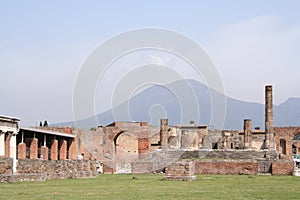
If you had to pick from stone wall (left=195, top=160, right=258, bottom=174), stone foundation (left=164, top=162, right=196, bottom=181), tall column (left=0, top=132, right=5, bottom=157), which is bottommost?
stone wall (left=195, top=160, right=258, bottom=174)

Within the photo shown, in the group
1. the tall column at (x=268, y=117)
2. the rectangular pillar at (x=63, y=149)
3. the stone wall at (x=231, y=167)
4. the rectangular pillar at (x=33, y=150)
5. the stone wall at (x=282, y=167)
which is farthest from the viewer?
the rectangular pillar at (x=63, y=149)

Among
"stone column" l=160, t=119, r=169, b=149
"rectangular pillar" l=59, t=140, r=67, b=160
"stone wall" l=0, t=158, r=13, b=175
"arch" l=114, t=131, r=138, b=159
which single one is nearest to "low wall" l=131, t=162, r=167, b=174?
"rectangular pillar" l=59, t=140, r=67, b=160

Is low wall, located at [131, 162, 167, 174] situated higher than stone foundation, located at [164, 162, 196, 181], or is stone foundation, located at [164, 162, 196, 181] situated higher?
stone foundation, located at [164, 162, 196, 181]

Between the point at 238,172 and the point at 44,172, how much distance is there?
39.3 ft

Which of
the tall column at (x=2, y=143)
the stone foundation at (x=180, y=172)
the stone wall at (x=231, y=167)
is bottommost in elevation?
the stone wall at (x=231, y=167)

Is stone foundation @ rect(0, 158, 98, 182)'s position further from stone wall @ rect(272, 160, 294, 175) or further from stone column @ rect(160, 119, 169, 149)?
stone column @ rect(160, 119, 169, 149)

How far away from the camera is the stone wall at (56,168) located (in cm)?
2814

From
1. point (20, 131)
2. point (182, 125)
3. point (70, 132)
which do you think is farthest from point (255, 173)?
point (182, 125)

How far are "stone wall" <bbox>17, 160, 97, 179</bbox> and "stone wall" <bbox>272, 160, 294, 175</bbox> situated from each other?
1055 cm

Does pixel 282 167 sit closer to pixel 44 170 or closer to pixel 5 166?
pixel 44 170

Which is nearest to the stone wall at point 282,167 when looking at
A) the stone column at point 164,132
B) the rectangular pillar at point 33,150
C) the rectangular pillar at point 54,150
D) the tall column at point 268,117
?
the tall column at point 268,117

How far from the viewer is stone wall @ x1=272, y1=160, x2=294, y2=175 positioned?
111 ft

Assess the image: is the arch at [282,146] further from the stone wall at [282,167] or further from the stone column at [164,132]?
the stone wall at [282,167]

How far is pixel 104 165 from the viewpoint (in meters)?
48.5
